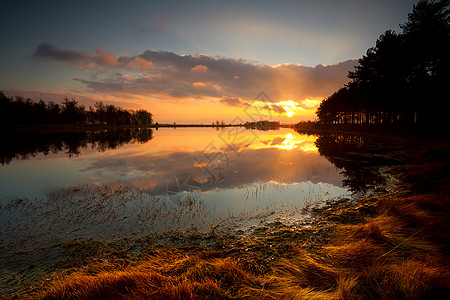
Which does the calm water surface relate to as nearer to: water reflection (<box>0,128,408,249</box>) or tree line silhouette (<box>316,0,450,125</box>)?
water reflection (<box>0,128,408,249</box>)

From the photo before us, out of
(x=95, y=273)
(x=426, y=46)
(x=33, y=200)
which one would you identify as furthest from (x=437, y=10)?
(x=33, y=200)

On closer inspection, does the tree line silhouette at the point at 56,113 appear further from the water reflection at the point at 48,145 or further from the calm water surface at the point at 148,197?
the calm water surface at the point at 148,197

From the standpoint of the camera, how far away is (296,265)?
4891 mm

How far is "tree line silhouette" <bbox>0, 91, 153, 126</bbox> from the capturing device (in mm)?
91000

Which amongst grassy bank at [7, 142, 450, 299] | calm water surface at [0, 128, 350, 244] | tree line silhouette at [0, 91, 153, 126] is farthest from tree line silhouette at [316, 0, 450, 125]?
→ tree line silhouette at [0, 91, 153, 126]

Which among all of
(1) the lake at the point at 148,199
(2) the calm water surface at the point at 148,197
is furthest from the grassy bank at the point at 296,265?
(2) the calm water surface at the point at 148,197

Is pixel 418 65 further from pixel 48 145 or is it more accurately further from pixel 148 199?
pixel 48 145

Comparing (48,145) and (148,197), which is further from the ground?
(48,145)

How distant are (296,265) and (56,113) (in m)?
161

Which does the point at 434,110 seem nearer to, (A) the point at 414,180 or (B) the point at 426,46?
(B) the point at 426,46

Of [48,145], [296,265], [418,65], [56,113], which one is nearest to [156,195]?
[296,265]

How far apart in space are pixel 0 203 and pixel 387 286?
16.9m

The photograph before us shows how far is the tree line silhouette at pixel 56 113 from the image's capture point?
9100 cm

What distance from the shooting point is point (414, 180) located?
13.2 m
